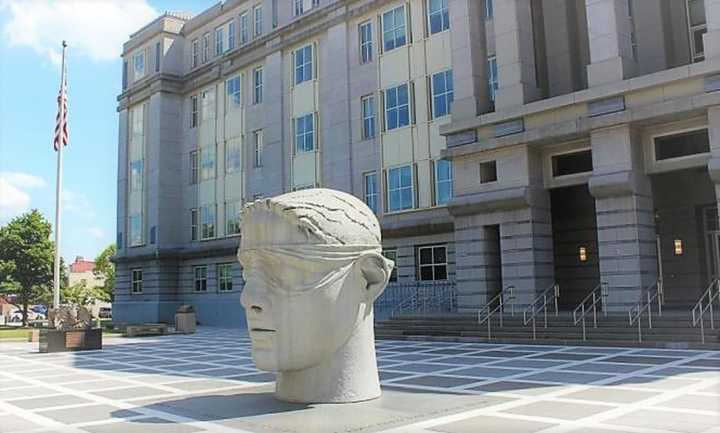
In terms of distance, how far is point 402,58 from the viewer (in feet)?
102

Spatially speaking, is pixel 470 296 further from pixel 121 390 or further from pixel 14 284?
pixel 14 284

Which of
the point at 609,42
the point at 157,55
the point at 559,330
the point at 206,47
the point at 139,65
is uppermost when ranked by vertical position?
the point at 139,65

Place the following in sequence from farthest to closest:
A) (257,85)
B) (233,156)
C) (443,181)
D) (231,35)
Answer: (231,35) → (233,156) → (257,85) → (443,181)

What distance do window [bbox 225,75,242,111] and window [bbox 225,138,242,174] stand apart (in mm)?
2168

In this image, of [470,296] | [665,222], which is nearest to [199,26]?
[470,296]

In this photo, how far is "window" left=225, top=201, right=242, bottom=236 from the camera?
40656 mm

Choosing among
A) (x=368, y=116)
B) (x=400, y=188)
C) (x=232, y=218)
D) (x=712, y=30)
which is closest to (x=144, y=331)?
(x=232, y=218)

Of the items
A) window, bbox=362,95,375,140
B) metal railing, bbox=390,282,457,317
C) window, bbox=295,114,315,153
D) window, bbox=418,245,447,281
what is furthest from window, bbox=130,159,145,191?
metal railing, bbox=390,282,457,317

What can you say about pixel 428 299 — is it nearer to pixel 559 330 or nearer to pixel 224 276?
pixel 559 330

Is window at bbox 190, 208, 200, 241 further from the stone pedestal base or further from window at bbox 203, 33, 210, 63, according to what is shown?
the stone pedestal base

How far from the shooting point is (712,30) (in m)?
19.5

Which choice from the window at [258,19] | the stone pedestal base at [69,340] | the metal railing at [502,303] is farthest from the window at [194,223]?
the metal railing at [502,303]

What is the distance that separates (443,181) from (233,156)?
17112 millimetres

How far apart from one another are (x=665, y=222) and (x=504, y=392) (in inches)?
643
